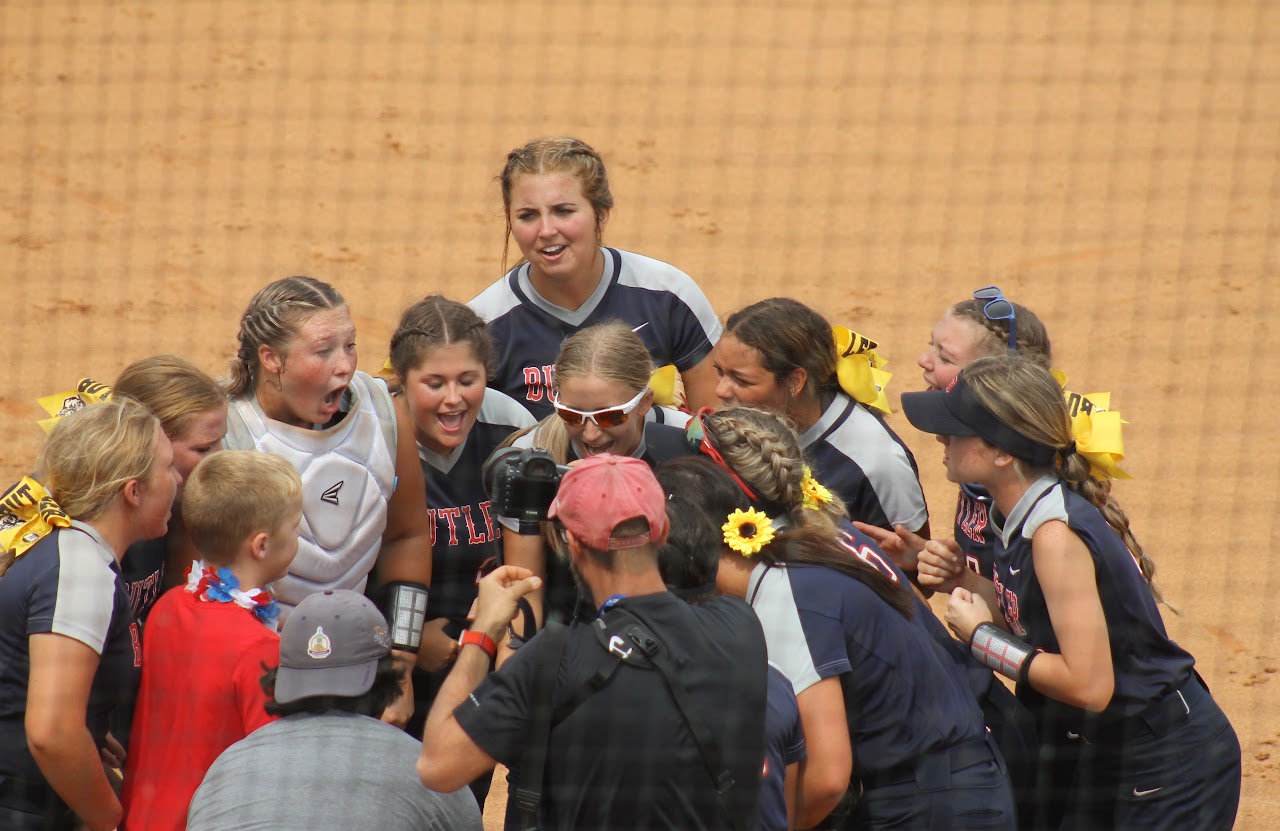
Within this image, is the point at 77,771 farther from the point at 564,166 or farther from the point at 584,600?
the point at 564,166

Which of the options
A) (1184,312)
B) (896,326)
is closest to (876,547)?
(896,326)

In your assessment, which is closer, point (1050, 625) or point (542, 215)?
point (1050, 625)

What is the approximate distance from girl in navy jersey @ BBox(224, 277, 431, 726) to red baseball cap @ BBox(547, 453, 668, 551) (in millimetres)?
1035

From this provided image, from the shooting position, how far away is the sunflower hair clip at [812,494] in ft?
10.0

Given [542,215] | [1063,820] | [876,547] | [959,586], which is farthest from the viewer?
[542,215]

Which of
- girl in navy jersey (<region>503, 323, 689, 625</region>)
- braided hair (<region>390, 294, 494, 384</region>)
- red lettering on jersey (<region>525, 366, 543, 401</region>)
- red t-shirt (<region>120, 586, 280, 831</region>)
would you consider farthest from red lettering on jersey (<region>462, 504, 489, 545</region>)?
red t-shirt (<region>120, 586, 280, 831</region>)

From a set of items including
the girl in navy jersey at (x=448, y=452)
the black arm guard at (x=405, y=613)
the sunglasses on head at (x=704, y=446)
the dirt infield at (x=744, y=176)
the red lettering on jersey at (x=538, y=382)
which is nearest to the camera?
the sunglasses on head at (x=704, y=446)

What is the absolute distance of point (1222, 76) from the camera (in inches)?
472

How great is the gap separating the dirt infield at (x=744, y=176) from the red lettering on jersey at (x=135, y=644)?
457 cm

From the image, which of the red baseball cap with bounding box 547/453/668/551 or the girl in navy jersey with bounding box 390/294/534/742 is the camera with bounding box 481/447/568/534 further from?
the girl in navy jersey with bounding box 390/294/534/742

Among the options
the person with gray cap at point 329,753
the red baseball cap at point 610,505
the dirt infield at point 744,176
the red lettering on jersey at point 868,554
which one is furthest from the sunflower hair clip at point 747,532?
the dirt infield at point 744,176

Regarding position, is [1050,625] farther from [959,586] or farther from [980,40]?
[980,40]

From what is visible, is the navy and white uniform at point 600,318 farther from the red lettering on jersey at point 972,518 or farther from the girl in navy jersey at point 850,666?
the girl in navy jersey at point 850,666

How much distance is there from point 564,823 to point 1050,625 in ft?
4.41
